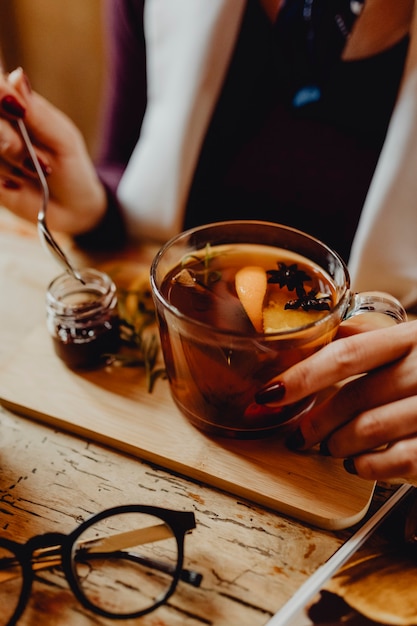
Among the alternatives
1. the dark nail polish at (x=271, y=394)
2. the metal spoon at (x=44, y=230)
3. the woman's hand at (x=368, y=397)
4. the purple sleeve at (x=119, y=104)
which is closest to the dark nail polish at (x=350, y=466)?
the woman's hand at (x=368, y=397)

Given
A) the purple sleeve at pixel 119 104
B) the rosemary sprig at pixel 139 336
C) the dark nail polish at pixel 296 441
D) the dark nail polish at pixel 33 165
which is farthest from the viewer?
the purple sleeve at pixel 119 104

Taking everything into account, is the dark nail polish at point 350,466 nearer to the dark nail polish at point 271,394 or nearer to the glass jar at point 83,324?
the dark nail polish at point 271,394

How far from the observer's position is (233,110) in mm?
1020

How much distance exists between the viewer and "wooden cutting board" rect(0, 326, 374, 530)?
57cm

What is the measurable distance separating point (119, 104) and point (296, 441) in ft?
2.63

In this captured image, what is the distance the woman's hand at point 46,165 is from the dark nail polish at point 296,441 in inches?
20.8

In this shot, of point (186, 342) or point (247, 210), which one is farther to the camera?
point (247, 210)

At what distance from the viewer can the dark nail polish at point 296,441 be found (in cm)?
61

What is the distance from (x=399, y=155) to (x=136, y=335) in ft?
1.58

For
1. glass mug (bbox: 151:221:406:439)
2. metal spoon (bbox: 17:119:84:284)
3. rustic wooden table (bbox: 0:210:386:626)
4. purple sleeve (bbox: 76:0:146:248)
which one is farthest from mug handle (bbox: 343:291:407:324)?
purple sleeve (bbox: 76:0:146:248)

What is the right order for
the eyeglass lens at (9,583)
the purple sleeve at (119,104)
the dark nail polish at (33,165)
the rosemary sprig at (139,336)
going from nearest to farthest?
the eyeglass lens at (9,583), the rosemary sprig at (139,336), the dark nail polish at (33,165), the purple sleeve at (119,104)

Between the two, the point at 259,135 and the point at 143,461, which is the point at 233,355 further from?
the point at 259,135

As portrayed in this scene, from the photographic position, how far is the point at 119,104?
1.11 m

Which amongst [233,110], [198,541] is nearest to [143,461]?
[198,541]
